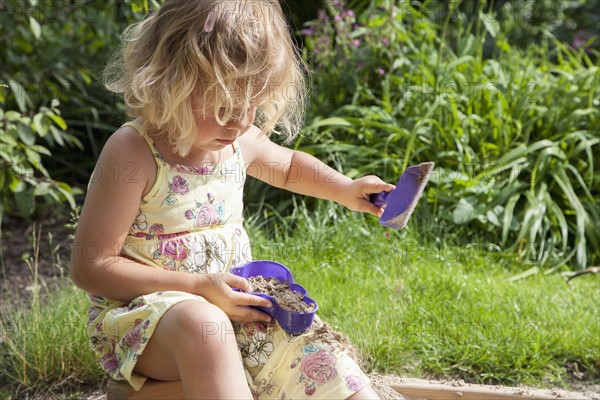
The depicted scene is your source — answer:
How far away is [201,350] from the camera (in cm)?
161

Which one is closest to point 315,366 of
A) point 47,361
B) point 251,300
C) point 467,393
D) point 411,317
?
point 251,300

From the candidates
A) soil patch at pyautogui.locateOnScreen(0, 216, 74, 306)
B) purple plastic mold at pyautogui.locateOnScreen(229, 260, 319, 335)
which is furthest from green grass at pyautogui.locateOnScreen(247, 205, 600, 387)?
soil patch at pyautogui.locateOnScreen(0, 216, 74, 306)

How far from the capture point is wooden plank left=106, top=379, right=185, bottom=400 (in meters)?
1.73

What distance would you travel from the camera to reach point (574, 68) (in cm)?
488

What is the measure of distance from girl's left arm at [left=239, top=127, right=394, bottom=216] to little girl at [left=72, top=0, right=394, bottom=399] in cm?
22

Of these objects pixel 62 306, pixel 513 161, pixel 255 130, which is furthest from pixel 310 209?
pixel 255 130

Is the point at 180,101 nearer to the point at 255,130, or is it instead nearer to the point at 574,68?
the point at 255,130

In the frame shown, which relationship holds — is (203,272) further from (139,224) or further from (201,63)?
(201,63)

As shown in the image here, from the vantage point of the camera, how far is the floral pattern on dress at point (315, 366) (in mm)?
1831

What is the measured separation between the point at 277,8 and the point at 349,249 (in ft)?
5.06

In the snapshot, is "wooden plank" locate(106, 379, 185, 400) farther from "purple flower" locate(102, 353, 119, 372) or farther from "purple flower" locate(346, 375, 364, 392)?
"purple flower" locate(346, 375, 364, 392)

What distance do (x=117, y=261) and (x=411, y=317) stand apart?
4.03 ft

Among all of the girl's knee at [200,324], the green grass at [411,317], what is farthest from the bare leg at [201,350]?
the green grass at [411,317]

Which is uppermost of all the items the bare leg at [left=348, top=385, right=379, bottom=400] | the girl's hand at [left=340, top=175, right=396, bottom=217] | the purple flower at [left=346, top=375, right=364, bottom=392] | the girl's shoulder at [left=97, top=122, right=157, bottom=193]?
the girl's shoulder at [left=97, top=122, right=157, bottom=193]
